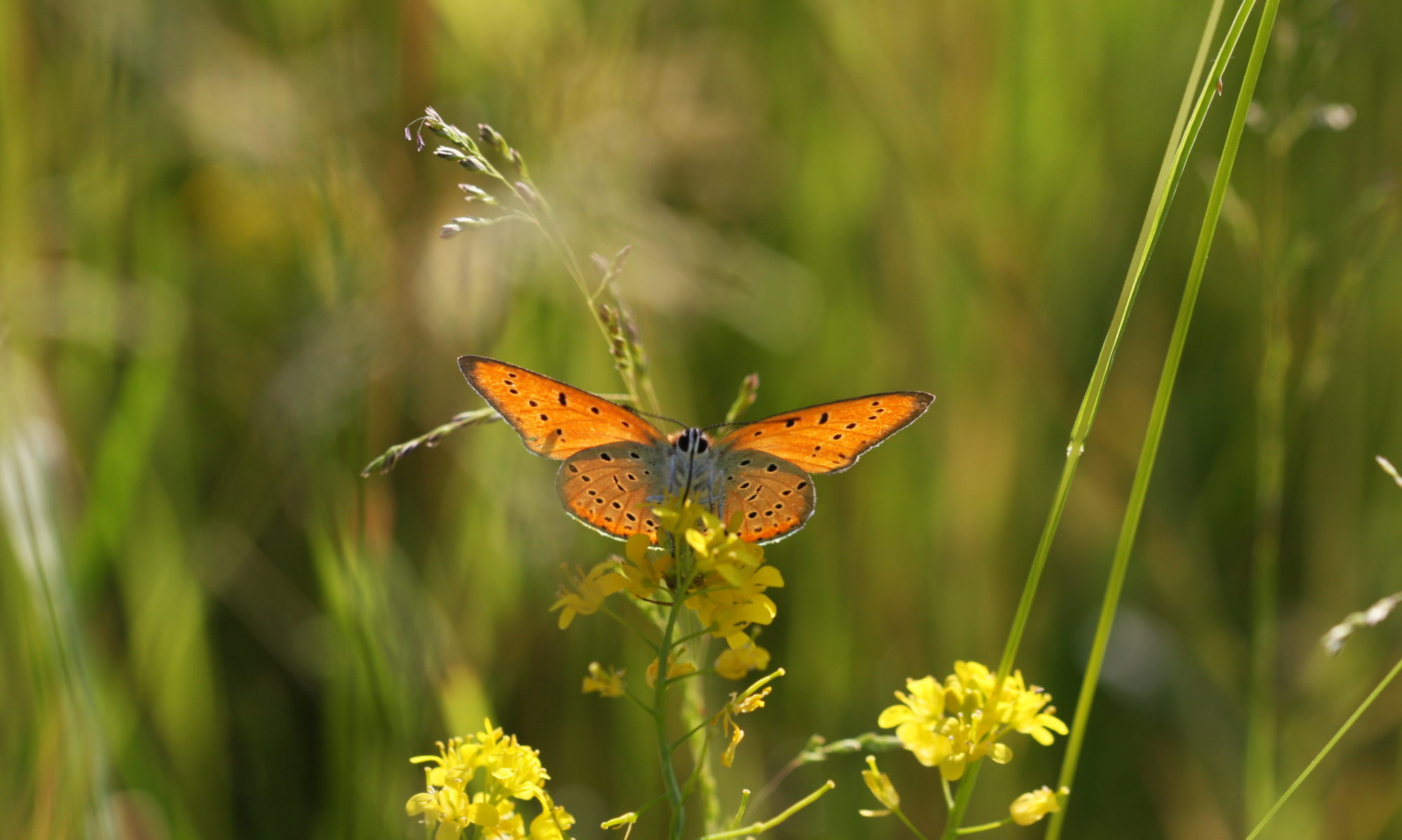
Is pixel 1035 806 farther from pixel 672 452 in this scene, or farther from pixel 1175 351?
pixel 672 452

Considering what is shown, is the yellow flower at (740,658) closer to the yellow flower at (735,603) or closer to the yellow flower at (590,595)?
the yellow flower at (735,603)

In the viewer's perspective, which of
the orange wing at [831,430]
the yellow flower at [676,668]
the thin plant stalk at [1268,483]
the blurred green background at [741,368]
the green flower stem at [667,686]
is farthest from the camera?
the blurred green background at [741,368]

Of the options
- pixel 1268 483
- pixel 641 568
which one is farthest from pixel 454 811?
pixel 1268 483

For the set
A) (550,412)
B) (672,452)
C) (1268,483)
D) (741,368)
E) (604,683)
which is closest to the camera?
(604,683)

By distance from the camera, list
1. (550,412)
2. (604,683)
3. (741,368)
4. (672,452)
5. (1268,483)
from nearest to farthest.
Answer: (604,683)
(550,412)
(672,452)
(1268,483)
(741,368)

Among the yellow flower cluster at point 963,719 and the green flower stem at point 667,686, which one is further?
the yellow flower cluster at point 963,719

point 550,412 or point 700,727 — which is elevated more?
point 550,412

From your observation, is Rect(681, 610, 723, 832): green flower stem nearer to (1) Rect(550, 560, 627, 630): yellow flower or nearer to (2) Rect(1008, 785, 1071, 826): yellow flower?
(1) Rect(550, 560, 627, 630): yellow flower

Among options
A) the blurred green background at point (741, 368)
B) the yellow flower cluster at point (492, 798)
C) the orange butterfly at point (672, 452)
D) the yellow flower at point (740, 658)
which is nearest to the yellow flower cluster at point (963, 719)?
the yellow flower at point (740, 658)

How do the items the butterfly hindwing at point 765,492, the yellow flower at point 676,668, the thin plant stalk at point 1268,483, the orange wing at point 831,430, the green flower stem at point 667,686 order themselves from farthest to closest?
the thin plant stalk at point 1268,483, the butterfly hindwing at point 765,492, the orange wing at point 831,430, the yellow flower at point 676,668, the green flower stem at point 667,686
